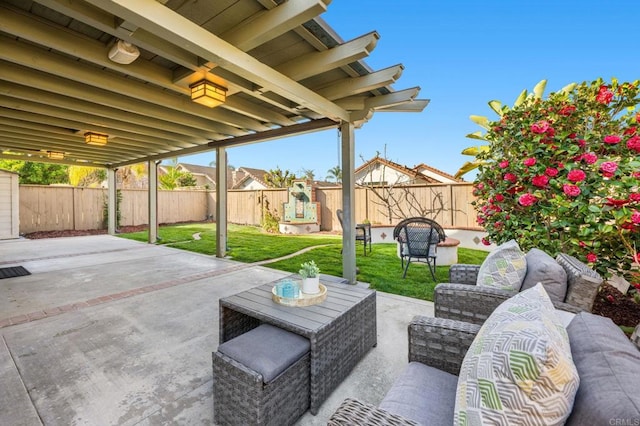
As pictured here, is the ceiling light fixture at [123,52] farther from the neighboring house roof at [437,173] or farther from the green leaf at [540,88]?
the neighboring house roof at [437,173]

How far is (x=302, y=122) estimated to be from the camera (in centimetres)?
515

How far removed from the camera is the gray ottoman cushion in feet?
5.36

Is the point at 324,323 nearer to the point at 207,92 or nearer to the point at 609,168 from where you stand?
the point at 207,92

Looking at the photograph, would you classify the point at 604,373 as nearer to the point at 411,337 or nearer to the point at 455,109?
the point at 411,337

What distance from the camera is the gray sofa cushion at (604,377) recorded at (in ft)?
2.45

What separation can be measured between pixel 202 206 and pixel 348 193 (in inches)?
522

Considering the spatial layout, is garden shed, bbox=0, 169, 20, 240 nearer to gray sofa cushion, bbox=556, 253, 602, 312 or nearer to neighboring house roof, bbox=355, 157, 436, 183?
neighboring house roof, bbox=355, 157, 436, 183

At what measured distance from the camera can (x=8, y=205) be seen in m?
9.30

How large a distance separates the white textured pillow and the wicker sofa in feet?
3.04

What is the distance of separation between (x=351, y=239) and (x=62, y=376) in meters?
3.56

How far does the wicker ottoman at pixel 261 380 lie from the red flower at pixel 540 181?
10.5 feet

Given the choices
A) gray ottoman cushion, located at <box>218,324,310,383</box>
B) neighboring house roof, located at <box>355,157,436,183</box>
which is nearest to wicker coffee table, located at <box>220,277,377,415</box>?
gray ottoman cushion, located at <box>218,324,310,383</box>

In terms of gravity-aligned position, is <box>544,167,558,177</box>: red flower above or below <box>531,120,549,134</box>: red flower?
below

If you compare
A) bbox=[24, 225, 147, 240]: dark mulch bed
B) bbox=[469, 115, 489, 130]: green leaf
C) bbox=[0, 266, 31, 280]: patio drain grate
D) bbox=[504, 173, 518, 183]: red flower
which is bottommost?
bbox=[0, 266, 31, 280]: patio drain grate
